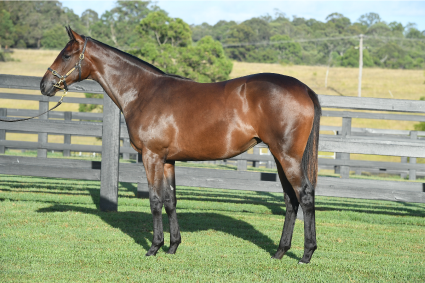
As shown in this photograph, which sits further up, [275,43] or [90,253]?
[275,43]

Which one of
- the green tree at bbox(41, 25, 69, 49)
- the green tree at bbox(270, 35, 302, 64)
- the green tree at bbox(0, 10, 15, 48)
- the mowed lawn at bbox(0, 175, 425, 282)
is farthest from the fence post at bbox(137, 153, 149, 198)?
the green tree at bbox(270, 35, 302, 64)

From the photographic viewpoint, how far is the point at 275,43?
74.9 meters

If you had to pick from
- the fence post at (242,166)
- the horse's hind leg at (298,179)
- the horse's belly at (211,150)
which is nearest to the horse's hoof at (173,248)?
the horse's belly at (211,150)

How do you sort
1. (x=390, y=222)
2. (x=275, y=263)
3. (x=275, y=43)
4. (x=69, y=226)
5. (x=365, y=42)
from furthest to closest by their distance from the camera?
1. (x=365, y=42)
2. (x=275, y=43)
3. (x=390, y=222)
4. (x=69, y=226)
5. (x=275, y=263)

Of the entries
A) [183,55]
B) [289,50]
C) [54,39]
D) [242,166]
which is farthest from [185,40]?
[289,50]

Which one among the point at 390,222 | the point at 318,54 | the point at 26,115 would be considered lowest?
the point at 390,222

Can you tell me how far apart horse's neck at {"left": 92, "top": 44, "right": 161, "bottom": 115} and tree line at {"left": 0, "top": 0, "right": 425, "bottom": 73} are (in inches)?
1087

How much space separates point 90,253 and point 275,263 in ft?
6.00

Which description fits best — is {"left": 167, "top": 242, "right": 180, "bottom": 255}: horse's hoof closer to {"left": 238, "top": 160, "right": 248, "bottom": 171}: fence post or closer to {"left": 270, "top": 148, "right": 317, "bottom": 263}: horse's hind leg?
{"left": 270, "top": 148, "right": 317, "bottom": 263}: horse's hind leg

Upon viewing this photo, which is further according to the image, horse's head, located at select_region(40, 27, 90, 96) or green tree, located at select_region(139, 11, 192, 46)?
green tree, located at select_region(139, 11, 192, 46)

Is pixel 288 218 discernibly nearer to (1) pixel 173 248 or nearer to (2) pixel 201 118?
(1) pixel 173 248

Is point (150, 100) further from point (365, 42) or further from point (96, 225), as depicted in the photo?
point (365, 42)

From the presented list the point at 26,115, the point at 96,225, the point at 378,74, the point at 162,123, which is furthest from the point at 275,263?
the point at 378,74

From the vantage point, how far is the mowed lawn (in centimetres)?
354
